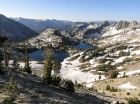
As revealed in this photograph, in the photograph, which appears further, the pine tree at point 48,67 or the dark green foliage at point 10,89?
the pine tree at point 48,67

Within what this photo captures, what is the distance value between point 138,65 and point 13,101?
398 ft

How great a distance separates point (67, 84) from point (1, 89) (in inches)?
600

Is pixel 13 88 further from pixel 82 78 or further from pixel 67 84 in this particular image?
pixel 82 78

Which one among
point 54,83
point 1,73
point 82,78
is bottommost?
point 82,78

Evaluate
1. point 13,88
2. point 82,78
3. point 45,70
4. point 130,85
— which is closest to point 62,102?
point 13,88

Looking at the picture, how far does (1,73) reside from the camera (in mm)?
37344

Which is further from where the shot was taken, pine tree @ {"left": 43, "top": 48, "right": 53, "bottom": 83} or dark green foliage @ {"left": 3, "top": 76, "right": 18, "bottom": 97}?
pine tree @ {"left": 43, "top": 48, "right": 53, "bottom": 83}

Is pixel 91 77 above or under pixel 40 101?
under

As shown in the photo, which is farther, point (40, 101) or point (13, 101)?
point (40, 101)

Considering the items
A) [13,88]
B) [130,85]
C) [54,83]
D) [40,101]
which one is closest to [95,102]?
[54,83]

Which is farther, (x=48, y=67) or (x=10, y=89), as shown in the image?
(x=48, y=67)

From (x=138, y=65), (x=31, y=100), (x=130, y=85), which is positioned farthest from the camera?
(x=138, y=65)

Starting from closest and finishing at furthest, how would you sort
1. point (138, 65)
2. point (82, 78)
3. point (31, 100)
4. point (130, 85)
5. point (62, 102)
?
point (31, 100) < point (62, 102) < point (130, 85) < point (138, 65) < point (82, 78)

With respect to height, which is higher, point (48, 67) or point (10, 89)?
point (48, 67)
